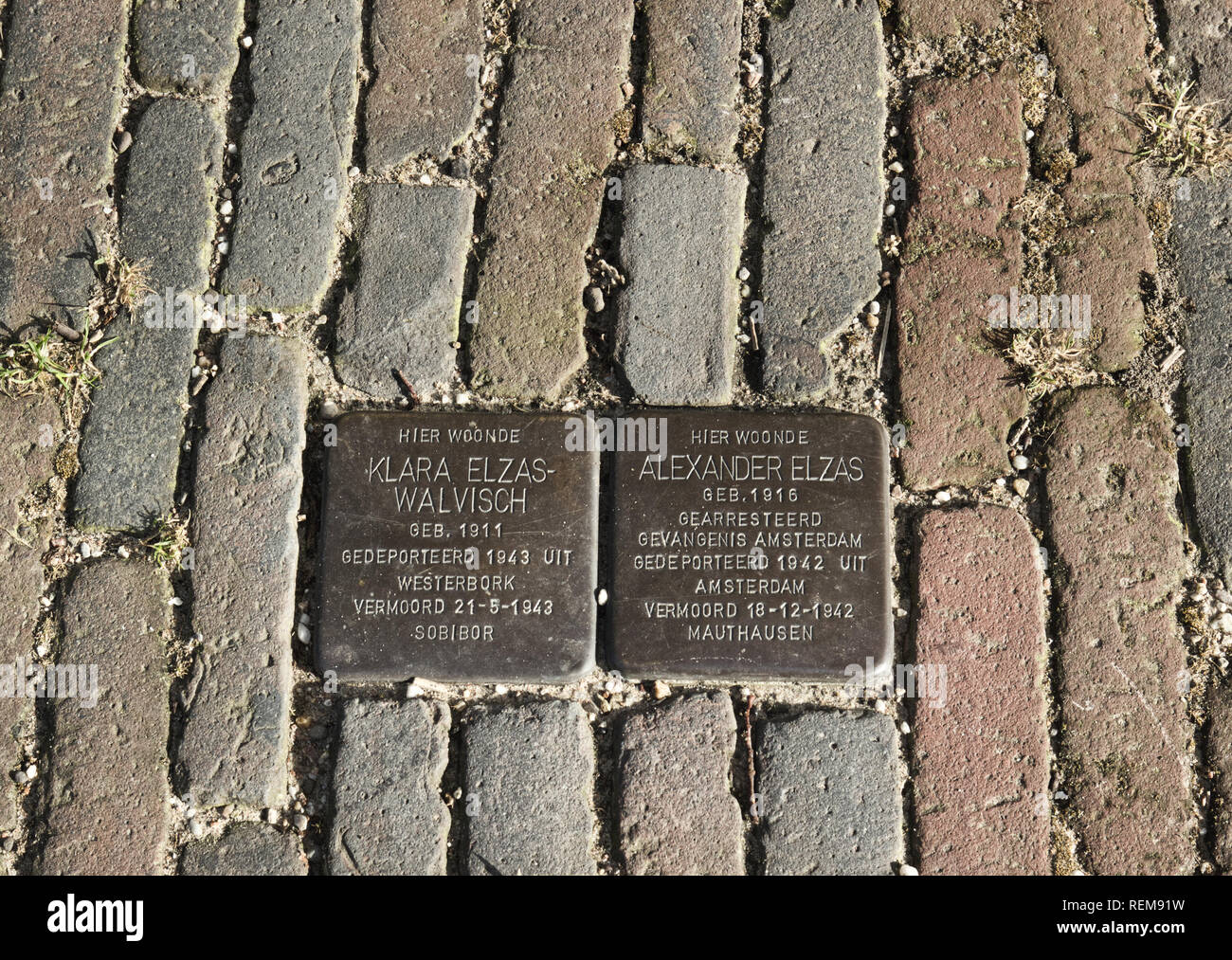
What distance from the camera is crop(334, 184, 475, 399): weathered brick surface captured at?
331 cm

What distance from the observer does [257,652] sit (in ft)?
10.4

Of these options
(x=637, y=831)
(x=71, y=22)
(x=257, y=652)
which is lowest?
(x=637, y=831)

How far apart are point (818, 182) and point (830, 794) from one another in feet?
6.79

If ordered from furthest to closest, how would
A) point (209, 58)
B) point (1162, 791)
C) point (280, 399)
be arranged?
point (209, 58)
point (280, 399)
point (1162, 791)

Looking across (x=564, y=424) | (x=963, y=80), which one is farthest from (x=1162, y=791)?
(x=963, y=80)

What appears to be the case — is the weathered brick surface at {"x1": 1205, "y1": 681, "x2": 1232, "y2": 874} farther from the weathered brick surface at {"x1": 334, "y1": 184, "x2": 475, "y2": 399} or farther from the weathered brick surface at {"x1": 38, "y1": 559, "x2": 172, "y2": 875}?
the weathered brick surface at {"x1": 38, "y1": 559, "x2": 172, "y2": 875}

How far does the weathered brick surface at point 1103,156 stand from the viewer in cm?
331

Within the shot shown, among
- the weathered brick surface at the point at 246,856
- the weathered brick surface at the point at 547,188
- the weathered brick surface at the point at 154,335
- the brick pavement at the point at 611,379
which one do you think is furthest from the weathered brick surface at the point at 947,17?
the weathered brick surface at the point at 246,856

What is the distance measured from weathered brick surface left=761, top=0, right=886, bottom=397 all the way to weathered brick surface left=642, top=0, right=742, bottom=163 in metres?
0.15

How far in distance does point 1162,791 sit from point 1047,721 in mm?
402

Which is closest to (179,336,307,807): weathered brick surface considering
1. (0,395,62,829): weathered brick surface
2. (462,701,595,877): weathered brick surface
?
(0,395,62,829): weathered brick surface

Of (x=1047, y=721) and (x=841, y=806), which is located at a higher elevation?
(x=1047, y=721)

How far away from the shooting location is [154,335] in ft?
11.0

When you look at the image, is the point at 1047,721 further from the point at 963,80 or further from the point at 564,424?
the point at 963,80
